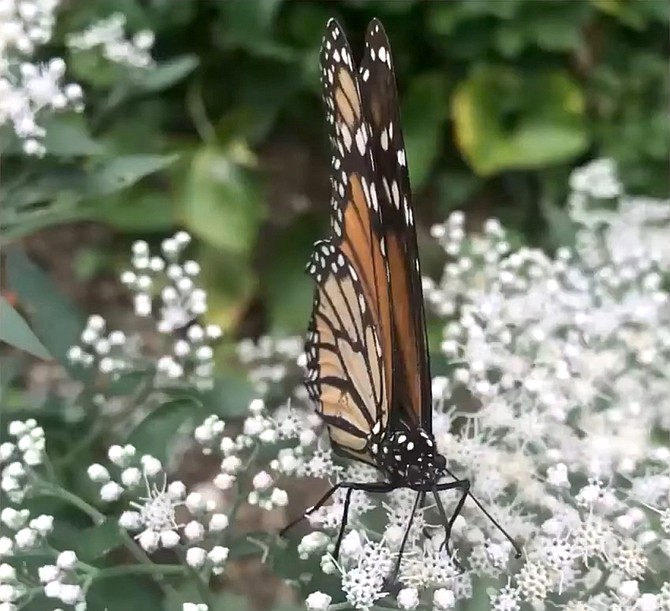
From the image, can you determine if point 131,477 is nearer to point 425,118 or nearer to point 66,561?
point 66,561

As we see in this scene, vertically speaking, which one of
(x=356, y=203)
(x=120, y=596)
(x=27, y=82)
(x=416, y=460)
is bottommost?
(x=120, y=596)

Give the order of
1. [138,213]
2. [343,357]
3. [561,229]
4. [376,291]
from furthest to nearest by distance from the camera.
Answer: [138,213] < [561,229] < [343,357] < [376,291]

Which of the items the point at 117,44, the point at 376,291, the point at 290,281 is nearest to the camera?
the point at 376,291

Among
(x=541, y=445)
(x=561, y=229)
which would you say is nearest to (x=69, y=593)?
(x=541, y=445)

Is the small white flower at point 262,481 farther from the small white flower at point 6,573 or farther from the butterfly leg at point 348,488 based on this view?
the small white flower at point 6,573

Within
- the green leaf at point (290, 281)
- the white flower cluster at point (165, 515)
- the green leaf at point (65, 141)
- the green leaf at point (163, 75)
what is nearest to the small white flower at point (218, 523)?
the white flower cluster at point (165, 515)

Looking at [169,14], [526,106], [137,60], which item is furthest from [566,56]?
[137,60]

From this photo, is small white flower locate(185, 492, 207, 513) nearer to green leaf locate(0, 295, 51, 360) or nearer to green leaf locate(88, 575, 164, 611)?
green leaf locate(88, 575, 164, 611)

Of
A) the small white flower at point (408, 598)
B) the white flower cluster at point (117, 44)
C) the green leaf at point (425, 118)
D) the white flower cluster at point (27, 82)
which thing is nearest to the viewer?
the small white flower at point (408, 598)
